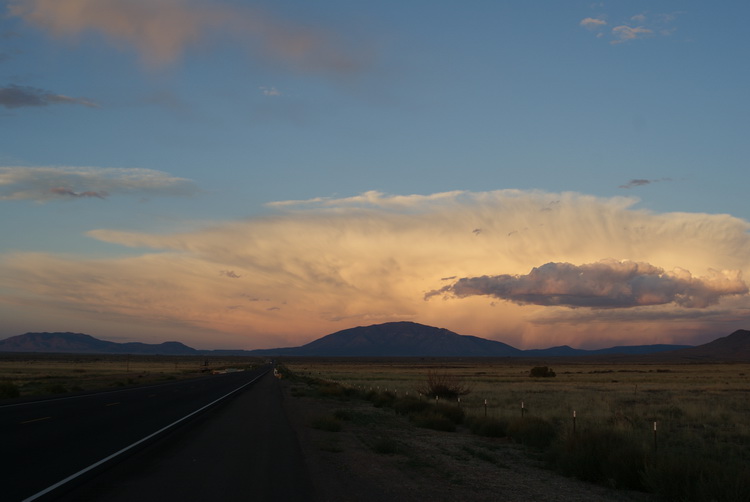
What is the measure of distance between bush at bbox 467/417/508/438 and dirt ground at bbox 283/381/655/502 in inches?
18.6

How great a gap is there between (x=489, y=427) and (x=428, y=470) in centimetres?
825

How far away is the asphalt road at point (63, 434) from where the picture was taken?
1111 cm

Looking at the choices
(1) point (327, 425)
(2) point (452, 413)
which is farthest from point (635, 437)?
(1) point (327, 425)

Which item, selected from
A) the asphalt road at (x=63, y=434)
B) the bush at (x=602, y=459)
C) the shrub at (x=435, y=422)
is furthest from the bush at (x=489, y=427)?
the asphalt road at (x=63, y=434)

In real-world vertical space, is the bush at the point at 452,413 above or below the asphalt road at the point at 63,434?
below

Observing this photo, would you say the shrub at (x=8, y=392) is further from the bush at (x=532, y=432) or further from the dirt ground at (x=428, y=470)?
the bush at (x=532, y=432)

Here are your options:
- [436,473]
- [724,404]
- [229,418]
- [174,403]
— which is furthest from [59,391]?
[724,404]

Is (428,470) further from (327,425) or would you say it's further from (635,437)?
(327,425)

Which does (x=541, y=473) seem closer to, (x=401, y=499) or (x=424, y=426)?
(x=401, y=499)

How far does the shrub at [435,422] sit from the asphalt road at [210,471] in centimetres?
563

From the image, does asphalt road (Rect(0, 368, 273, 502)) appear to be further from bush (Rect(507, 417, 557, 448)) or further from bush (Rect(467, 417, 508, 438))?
bush (Rect(507, 417, 557, 448))

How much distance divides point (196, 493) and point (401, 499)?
10.8ft

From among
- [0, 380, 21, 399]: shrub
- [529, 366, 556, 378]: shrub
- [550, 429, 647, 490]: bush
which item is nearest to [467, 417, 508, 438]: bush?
[550, 429, 647, 490]: bush

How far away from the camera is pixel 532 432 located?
62.6 feet
